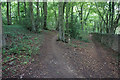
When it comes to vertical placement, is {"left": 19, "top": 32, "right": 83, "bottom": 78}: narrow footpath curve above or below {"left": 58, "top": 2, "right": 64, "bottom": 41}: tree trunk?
below

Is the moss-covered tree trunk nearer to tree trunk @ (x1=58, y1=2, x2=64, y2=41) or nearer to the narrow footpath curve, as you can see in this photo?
tree trunk @ (x1=58, y1=2, x2=64, y2=41)

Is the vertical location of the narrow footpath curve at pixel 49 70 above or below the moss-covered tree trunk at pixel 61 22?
below

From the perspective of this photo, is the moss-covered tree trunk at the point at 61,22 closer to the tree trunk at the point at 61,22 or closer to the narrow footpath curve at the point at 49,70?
the tree trunk at the point at 61,22

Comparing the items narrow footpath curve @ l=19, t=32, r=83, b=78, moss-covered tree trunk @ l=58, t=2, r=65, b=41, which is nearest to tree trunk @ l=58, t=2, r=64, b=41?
moss-covered tree trunk @ l=58, t=2, r=65, b=41

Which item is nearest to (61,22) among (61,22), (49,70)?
(61,22)

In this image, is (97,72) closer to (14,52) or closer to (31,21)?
(14,52)

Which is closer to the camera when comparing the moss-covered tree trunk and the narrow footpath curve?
the narrow footpath curve

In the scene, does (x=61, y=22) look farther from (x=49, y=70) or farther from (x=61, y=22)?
(x=49, y=70)

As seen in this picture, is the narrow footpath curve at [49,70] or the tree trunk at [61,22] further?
the tree trunk at [61,22]

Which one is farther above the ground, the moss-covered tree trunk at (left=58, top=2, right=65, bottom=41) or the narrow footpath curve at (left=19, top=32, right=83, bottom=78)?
the moss-covered tree trunk at (left=58, top=2, right=65, bottom=41)

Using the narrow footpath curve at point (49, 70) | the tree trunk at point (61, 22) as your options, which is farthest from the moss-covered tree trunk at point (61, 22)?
the narrow footpath curve at point (49, 70)

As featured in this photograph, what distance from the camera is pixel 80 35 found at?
1514cm

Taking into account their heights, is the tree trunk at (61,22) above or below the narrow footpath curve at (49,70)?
above

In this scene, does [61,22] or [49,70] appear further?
[61,22]
